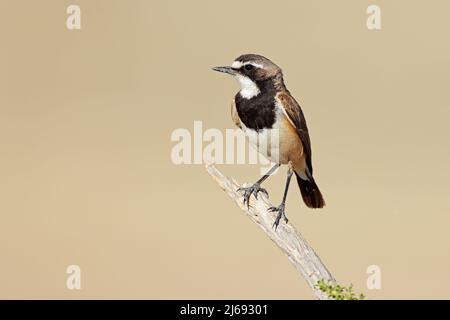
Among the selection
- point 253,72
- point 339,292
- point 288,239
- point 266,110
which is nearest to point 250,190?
point 266,110

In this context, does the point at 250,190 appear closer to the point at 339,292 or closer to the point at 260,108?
the point at 260,108

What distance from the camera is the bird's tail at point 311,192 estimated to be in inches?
337

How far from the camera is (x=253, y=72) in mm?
7871

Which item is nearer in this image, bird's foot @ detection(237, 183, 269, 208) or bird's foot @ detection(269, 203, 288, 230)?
bird's foot @ detection(269, 203, 288, 230)

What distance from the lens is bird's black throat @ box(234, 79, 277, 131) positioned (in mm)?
7797

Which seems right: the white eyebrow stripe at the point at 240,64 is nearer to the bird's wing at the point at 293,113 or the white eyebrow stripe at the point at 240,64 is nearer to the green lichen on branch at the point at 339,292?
the bird's wing at the point at 293,113

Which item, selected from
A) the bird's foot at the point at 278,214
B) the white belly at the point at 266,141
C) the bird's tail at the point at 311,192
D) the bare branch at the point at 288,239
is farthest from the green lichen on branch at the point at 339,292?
the bird's tail at the point at 311,192

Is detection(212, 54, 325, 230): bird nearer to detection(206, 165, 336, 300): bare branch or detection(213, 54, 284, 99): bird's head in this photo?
detection(213, 54, 284, 99): bird's head

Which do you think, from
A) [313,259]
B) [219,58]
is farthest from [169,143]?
[313,259]

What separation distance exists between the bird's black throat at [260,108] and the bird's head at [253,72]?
25 mm

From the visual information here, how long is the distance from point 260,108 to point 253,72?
0.33 meters

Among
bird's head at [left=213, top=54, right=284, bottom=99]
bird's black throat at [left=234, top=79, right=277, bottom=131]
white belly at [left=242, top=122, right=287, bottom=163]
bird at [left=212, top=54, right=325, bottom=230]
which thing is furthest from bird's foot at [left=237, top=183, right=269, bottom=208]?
bird's head at [left=213, top=54, right=284, bottom=99]

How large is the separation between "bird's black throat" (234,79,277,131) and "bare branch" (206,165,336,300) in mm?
634

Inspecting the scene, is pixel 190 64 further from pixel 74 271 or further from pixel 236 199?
pixel 236 199
